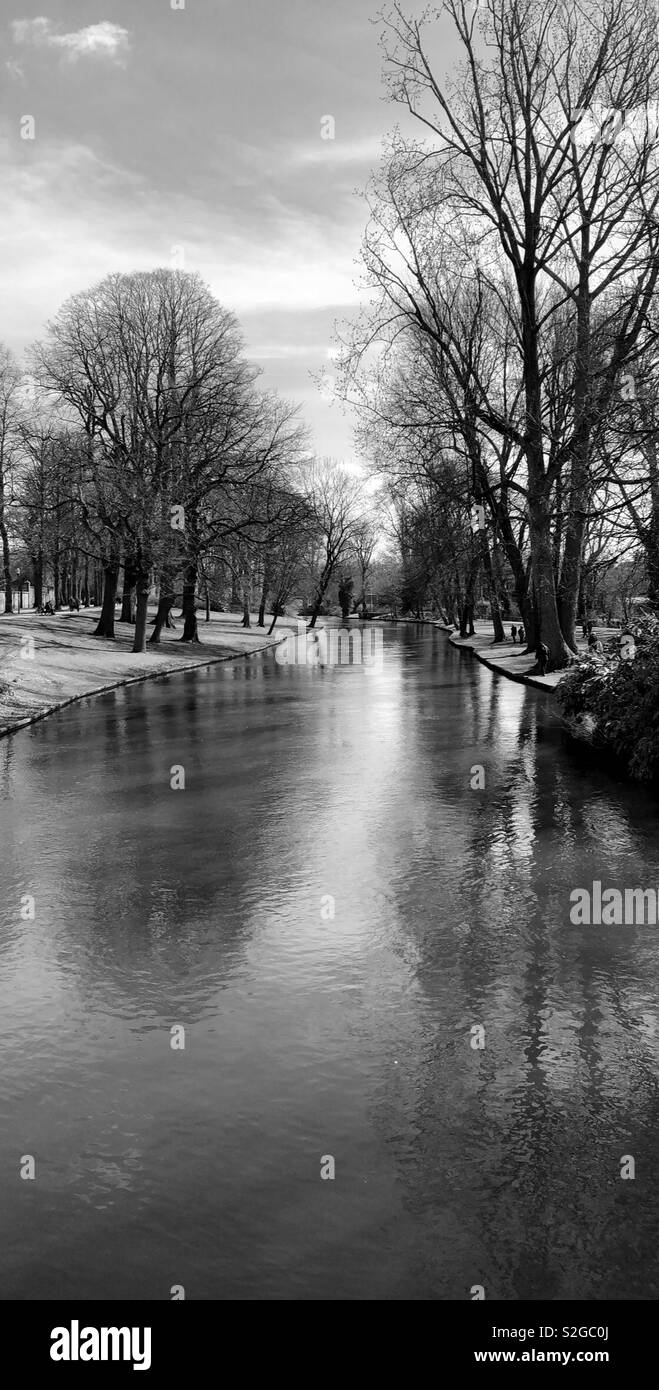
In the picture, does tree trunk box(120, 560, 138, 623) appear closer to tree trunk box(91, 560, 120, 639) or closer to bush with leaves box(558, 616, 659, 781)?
tree trunk box(91, 560, 120, 639)

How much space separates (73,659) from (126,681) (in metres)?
3.70

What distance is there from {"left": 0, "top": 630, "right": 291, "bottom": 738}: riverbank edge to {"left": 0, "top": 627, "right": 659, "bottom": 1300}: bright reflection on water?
7953mm

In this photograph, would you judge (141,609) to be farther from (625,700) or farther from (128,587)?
(625,700)

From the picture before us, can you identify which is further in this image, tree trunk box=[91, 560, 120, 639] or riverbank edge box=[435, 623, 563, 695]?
tree trunk box=[91, 560, 120, 639]

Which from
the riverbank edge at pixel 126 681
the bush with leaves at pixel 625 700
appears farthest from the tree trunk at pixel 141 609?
the bush with leaves at pixel 625 700

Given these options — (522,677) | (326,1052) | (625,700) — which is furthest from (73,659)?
(326,1052)

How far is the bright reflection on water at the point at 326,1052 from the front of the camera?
322 centimetres

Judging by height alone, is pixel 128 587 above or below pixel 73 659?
above

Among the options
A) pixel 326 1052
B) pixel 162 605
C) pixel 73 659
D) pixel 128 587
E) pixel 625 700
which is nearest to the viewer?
pixel 326 1052

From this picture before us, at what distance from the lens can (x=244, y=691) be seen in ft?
83.1

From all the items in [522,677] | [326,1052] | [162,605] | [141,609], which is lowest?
[326,1052]

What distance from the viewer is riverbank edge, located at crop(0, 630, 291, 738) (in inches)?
719

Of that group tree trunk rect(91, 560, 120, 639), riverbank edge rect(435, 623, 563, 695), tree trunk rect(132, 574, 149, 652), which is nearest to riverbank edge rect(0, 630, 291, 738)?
tree trunk rect(132, 574, 149, 652)

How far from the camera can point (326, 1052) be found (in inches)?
182
